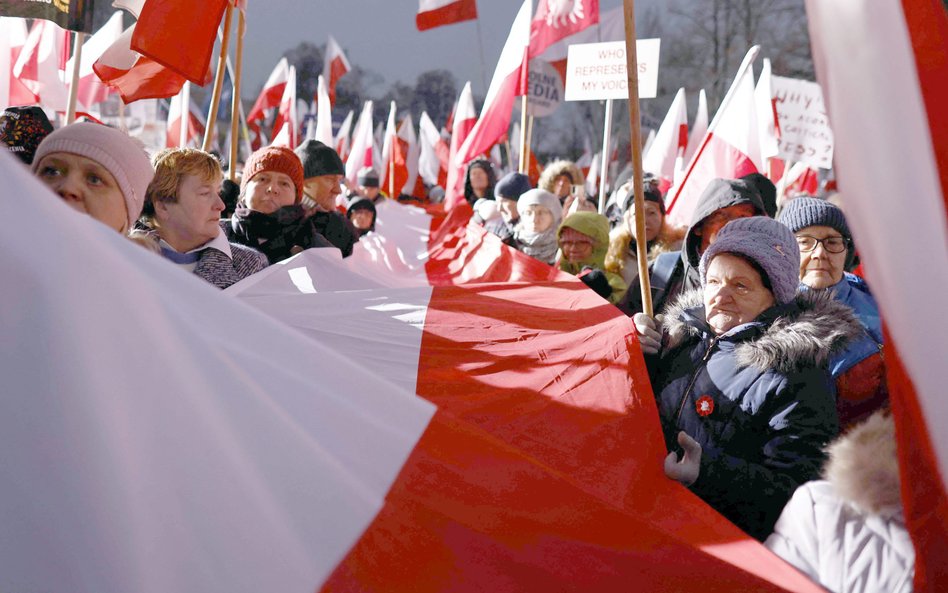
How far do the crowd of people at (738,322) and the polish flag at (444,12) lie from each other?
3.81 meters

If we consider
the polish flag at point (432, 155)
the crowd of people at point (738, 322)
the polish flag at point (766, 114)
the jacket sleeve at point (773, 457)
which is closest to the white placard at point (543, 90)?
the polish flag at point (766, 114)

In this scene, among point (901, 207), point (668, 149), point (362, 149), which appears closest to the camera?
point (901, 207)

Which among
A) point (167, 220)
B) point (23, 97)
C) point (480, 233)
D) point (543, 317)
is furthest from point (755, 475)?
point (23, 97)

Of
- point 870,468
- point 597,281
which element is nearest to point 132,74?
point 597,281

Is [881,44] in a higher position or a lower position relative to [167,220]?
higher

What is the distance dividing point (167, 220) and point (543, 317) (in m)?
1.18

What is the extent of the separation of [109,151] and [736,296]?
4.94 feet

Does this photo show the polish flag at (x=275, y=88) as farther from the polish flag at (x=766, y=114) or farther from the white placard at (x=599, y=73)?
the polish flag at (x=766, y=114)

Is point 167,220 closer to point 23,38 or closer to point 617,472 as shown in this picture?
point 617,472

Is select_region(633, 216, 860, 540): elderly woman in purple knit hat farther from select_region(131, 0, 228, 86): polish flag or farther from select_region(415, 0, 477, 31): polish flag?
select_region(415, 0, 477, 31): polish flag

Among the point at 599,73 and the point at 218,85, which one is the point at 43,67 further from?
the point at 599,73

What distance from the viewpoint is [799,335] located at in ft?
6.76

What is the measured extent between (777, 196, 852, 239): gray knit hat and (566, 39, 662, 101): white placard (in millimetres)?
3012

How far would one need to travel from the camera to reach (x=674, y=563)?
1.50 m
